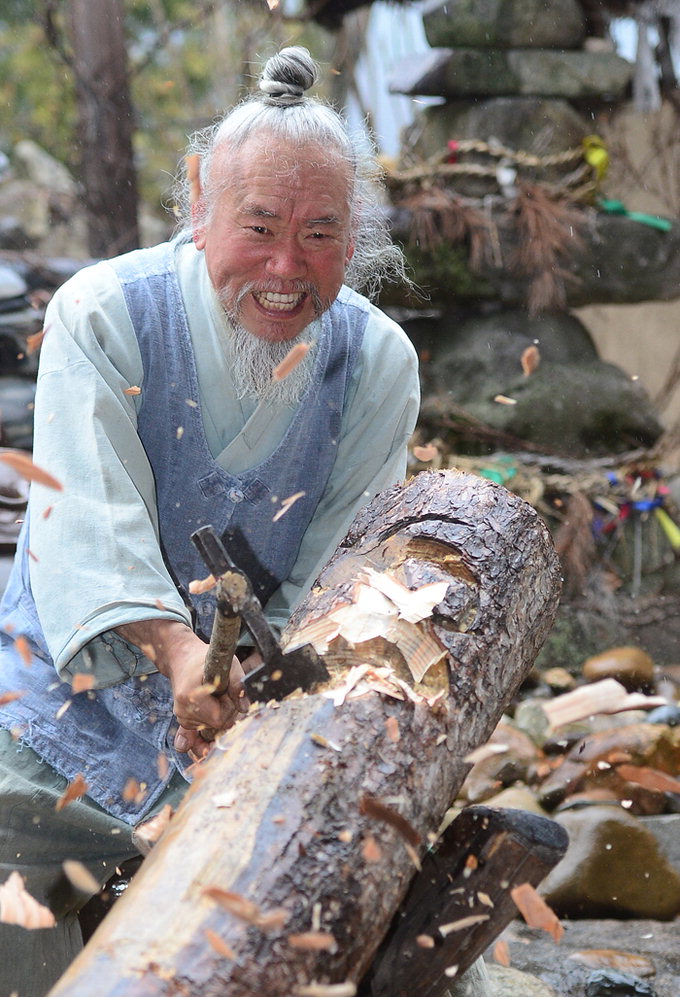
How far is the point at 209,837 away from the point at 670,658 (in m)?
4.19

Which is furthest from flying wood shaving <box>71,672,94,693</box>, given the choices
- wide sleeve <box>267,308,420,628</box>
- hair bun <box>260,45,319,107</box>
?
hair bun <box>260,45,319,107</box>

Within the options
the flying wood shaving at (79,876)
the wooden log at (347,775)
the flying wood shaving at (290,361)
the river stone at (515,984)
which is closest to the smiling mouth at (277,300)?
the flying wood shaving at (290,361)

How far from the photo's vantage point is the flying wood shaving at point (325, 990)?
1431 mm

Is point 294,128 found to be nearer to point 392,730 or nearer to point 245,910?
point 392,730

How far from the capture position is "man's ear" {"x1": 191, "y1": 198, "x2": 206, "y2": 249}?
253 centimetres

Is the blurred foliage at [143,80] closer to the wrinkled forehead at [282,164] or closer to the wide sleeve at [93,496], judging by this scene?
the wrinkled forehead at [282,164]

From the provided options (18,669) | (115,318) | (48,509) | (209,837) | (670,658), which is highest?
(115,318)

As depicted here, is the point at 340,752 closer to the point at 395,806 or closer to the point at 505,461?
the point at 395,806

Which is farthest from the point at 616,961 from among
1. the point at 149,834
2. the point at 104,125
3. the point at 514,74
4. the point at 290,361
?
the point at 104,125

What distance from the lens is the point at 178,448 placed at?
246 cm

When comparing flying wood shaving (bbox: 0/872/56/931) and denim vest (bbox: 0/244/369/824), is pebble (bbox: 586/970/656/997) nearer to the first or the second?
denim vest (bbox: 0/244/369/824)

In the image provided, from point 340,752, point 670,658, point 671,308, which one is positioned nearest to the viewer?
point 340,752

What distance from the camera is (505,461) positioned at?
5375 mm

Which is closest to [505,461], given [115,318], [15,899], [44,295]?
[44,295]
